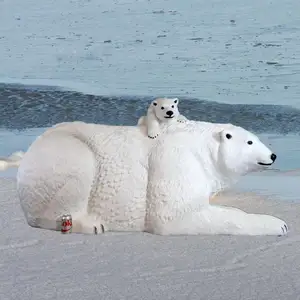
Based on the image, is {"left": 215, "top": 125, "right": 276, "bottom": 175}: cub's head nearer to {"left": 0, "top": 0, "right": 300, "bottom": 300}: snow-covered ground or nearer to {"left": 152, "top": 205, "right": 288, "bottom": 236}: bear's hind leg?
{"left": 152, "top": 205, "right": 288, "bottom": 236}: bear's hind leg

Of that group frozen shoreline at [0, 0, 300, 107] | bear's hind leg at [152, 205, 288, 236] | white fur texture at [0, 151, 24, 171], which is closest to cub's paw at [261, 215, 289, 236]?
bear's hind leg at [152, 205, 288, 236]

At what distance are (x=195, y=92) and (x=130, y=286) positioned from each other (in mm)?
8513

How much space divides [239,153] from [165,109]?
50 cm

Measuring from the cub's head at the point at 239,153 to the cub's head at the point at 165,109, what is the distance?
290mm

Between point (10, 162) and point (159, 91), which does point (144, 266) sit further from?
point (159, 91)

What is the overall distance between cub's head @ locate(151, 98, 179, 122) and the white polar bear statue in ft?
0.25

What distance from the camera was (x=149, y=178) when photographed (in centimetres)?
587

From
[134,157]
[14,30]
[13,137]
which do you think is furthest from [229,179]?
[14,30]

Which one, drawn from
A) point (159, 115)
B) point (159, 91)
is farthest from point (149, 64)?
point (159, 115)

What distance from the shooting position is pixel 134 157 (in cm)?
589

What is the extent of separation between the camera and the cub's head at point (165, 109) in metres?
5.93

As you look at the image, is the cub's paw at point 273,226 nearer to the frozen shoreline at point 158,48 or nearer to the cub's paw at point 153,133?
the cub's paw at point 153,133

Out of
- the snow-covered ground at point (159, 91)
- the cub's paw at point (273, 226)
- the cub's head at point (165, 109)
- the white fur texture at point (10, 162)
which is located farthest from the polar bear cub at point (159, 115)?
the white fur texture at point (10, 162)

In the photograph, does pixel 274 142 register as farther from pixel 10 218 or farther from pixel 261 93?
pixel 10 218
